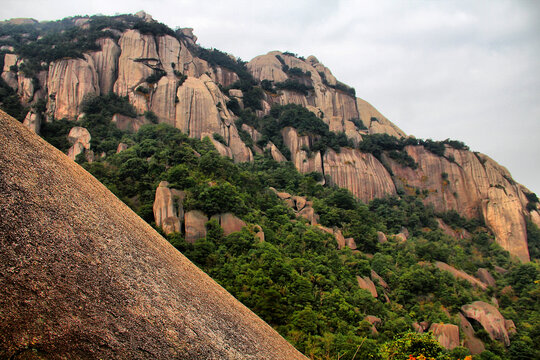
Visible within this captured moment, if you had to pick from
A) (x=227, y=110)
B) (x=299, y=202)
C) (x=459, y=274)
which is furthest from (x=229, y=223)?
(x=227, y=110)

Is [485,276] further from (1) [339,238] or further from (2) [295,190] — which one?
(2) [295,190]

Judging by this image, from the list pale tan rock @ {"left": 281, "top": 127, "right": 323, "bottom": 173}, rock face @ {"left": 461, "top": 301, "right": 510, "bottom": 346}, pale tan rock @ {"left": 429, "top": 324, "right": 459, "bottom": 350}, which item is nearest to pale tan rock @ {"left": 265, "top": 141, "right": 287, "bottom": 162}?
pale tan rock @ {"left": 281, "top": 127, "right": 323, "bottom": 173}

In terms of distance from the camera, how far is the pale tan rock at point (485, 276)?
3519cm

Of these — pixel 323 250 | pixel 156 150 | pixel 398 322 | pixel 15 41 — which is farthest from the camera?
pixel 15 41

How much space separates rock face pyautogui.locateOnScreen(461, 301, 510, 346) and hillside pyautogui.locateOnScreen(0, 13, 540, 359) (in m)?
0.09

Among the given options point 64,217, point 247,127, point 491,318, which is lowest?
point 491,318

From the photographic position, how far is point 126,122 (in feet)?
132

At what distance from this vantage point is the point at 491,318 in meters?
26.4

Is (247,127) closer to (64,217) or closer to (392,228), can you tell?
(392,228)

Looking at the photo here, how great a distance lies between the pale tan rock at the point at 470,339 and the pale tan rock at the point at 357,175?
24.6 metres

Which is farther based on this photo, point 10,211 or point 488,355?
point 488,355

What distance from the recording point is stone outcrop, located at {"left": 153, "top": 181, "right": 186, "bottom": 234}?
23.6 m

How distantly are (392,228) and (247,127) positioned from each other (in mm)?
23357

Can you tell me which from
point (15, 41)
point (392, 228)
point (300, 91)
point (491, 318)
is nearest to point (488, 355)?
point (491, 318)
